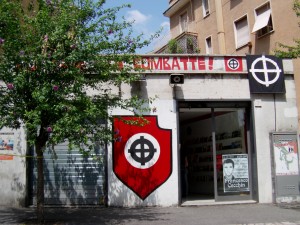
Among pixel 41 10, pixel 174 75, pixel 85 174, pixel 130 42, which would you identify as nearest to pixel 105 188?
pixel 85 174

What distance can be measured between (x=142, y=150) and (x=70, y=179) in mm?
2220

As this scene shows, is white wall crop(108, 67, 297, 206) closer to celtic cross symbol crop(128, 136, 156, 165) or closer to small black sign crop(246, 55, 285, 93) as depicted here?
small black sign crop(246, 55, 285, 93)

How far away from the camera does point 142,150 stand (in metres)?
12.6

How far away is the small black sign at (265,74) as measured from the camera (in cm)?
1333

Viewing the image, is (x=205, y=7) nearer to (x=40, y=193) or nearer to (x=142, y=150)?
(x=142, y=150)

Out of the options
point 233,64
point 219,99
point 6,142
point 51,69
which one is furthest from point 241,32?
point 51,69

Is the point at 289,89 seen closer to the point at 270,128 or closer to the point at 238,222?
the point at 270,128

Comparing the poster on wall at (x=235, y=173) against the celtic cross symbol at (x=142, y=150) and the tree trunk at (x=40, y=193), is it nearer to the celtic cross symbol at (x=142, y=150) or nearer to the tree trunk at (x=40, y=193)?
the celtic cross symbol at (x=142, y=150)

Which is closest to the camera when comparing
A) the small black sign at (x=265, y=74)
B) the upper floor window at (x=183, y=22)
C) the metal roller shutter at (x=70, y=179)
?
the metal roller shutter at (x=70, y=179)

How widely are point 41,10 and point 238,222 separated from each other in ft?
20.5

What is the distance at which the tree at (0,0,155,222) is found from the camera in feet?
28.6

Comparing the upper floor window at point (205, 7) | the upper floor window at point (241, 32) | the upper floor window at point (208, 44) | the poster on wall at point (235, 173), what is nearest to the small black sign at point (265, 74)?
the poster on wall at point (235, 173)

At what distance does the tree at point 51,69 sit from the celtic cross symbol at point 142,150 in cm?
315

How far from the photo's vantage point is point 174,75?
1271cm
